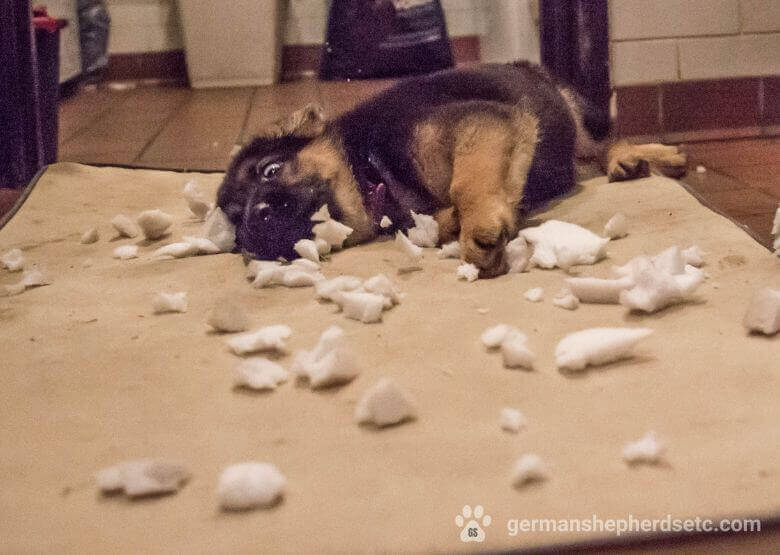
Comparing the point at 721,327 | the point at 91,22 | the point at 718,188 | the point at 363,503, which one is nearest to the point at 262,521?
the point at 363,503

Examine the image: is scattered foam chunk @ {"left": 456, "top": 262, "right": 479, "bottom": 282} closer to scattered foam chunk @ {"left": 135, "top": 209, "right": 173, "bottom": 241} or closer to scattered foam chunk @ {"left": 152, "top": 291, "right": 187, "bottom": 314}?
scattered foam chunk @ {"left": 152, "top": 291, "right": 187, "bottom": 314}

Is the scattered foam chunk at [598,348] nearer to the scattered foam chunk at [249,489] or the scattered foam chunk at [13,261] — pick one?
the scattered foam chunk at [249,489]

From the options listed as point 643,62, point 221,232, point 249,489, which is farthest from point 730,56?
point 249,489

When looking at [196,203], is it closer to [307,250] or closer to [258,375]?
[307,250]

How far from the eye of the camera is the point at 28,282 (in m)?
1.41

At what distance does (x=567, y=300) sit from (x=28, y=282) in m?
0.90

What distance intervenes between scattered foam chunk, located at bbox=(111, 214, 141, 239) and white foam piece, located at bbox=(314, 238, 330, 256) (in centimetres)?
47

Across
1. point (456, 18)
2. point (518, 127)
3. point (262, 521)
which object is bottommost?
point (262, 521)

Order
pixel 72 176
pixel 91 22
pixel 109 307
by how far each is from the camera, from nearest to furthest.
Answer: pixel 109 307 < pixel 72 176 < pixel 91 22

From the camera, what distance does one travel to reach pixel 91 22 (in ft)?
15.6

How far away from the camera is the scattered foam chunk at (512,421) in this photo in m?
0.80

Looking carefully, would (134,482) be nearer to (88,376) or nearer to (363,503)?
(363,503)

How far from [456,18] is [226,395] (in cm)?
451

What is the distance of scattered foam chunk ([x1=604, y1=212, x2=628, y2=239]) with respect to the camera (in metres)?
1.43
